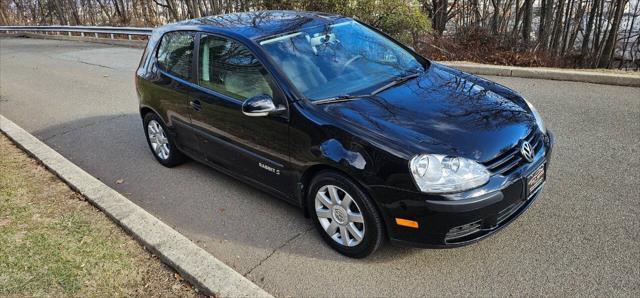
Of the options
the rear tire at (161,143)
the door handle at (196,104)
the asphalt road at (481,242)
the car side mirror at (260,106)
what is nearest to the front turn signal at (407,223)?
the asphalt road at (481,242)

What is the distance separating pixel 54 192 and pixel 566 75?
281 inches

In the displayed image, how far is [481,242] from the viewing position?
358 cm

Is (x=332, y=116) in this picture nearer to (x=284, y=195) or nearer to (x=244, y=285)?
(x=284, y=195)

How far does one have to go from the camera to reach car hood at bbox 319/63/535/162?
122 inches

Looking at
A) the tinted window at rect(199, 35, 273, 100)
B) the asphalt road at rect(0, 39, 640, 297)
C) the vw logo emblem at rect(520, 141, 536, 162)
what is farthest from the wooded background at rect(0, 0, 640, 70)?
the tinted window at rect(199, 35, 273, 100)

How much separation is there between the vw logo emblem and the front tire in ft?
3.47

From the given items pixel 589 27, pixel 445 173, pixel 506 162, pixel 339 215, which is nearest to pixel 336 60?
pixel 339 215

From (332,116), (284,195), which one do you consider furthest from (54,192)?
(332,116)

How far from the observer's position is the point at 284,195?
3965mm

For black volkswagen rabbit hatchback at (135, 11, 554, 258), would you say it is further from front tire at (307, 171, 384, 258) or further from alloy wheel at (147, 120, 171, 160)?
alloy wheel at (147, 120, 171, 160)

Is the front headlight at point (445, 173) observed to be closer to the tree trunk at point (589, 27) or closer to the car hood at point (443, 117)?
Answer: the car hood at point (443, 117)

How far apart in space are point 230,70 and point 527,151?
2463 millimetres

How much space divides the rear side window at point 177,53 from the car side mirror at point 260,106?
1323 millimetres

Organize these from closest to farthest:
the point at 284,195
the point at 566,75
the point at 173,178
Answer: the point at 284,195 < the point at 173,178 < the point at 566,75
